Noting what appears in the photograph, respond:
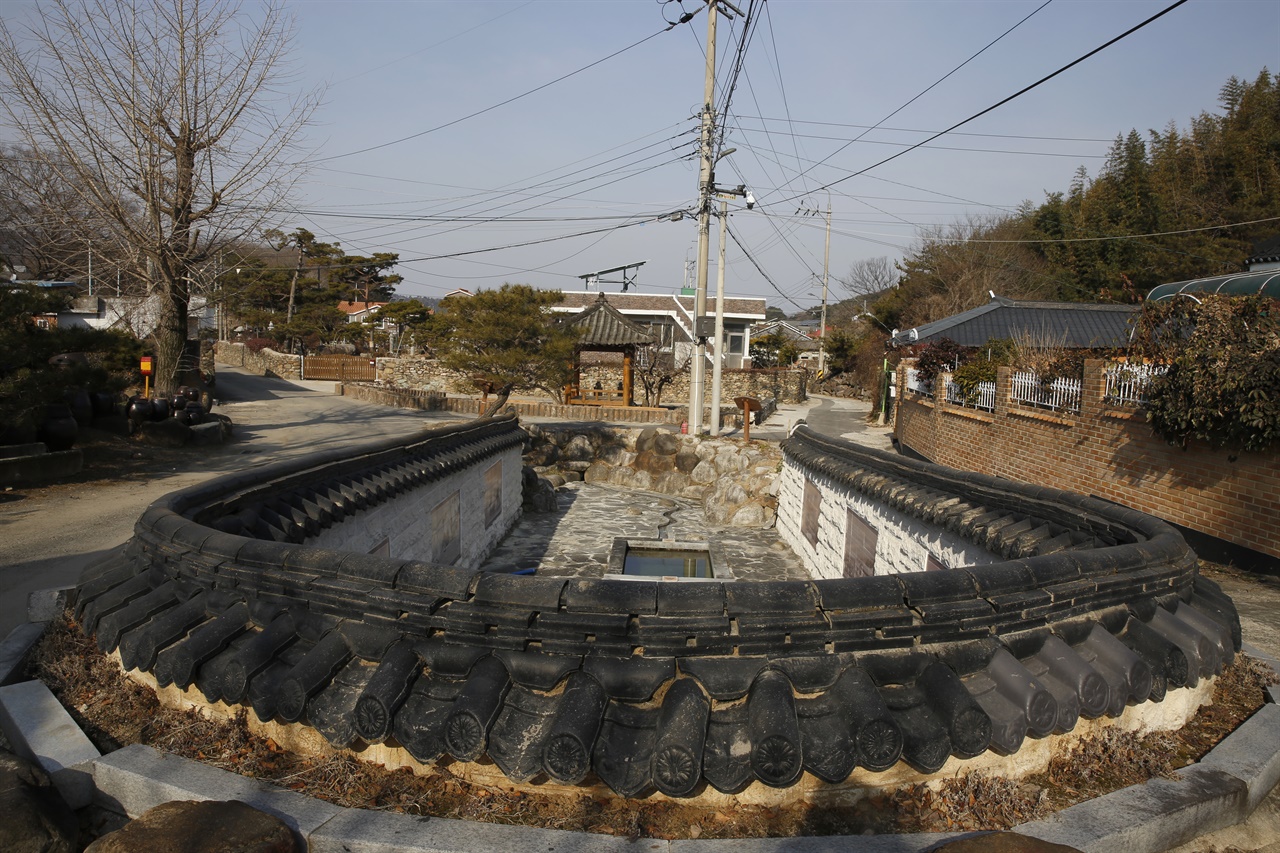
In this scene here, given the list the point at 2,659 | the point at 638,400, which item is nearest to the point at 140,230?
the point at 2,659

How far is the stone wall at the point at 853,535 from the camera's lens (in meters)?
5.00

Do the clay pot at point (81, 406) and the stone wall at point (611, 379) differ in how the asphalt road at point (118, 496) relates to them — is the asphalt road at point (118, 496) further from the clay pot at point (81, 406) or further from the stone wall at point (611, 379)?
the stone wall at point (611, 379)

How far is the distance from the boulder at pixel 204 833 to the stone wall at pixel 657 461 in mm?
11903

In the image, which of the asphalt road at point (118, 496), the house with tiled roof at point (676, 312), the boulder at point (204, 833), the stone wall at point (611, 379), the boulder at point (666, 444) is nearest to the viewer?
the boulder at point (204, 833)

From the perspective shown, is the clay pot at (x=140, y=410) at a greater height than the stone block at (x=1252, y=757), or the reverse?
the clay pot at (x=140, y=410)

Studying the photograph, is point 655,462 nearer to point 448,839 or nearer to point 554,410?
point 554,410

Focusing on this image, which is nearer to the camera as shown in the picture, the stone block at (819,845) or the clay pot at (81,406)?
the stone block at (819,845)

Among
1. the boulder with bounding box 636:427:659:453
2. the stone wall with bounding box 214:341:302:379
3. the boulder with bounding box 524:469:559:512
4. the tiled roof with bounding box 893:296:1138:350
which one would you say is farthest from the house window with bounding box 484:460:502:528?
the stone wall with bounding box 214:341:302:379

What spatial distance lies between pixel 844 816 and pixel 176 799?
1.99 meters

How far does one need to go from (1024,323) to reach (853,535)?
16.6 meters

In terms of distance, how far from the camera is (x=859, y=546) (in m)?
7.06

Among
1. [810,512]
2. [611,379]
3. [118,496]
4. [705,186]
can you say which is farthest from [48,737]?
[611,379]

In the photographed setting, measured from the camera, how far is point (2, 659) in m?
3.19

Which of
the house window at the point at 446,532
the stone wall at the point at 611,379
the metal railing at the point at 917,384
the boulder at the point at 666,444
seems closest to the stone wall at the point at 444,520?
the house window at the point at 446,532
